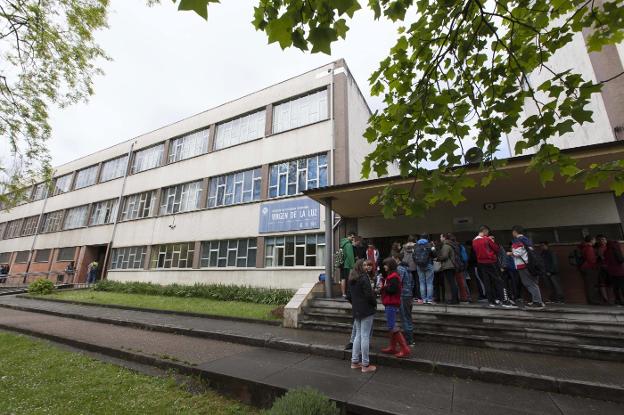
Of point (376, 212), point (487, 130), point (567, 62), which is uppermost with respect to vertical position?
point (567, 62)

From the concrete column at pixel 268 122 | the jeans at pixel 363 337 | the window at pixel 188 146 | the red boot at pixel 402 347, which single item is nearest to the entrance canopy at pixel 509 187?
the jeans at pixel 363 337

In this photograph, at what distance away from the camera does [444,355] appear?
528cm

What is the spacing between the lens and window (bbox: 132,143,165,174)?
71.3 ft

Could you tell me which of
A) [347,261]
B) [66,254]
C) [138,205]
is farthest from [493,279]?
[66,254]

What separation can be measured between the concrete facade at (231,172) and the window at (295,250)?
139mm

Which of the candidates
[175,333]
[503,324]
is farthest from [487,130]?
[175,333]

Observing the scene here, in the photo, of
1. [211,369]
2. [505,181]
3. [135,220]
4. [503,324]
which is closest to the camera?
[211,369]

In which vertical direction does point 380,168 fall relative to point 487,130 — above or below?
below

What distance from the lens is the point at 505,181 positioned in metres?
7.97

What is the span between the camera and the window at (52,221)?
27.3 meters

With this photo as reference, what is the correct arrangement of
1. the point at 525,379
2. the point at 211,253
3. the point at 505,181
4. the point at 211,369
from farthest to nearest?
the point at 211,253
the point at 505,181
the point at 211,369
the point at 525,379

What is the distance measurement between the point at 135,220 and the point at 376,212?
59.0 ft

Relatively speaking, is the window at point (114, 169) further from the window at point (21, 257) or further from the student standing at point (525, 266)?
the student standing at point (525, 266)

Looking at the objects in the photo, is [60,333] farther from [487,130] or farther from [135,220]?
[135,220]
